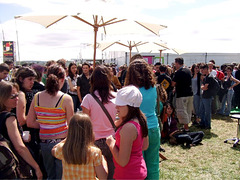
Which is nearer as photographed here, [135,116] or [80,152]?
[80,152]

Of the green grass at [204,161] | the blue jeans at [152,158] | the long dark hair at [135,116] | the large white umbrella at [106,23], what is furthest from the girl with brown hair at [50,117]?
the large white umbrella at [106,23]

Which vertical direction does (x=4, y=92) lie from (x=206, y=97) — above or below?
above

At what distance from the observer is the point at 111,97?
2.75 metres

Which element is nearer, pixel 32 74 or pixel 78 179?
pixel 78 179

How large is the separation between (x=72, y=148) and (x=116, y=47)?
10835 mm

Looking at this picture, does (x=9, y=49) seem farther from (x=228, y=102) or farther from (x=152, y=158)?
(x=152, y=158)

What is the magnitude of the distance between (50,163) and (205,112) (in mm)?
5482

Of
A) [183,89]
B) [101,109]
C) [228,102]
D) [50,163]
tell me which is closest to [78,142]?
[101,109]

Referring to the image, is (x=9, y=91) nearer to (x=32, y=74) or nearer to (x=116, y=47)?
(x=32, y=74)

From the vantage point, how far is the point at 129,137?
1.90 m

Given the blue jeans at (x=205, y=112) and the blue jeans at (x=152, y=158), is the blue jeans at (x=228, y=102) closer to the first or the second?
the blue jeans at (x=205, y=112)

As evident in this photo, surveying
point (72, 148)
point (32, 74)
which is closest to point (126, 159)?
point (72, 148)

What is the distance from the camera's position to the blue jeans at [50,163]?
2.68 m

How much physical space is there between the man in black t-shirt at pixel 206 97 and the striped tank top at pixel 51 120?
5.14 meters
